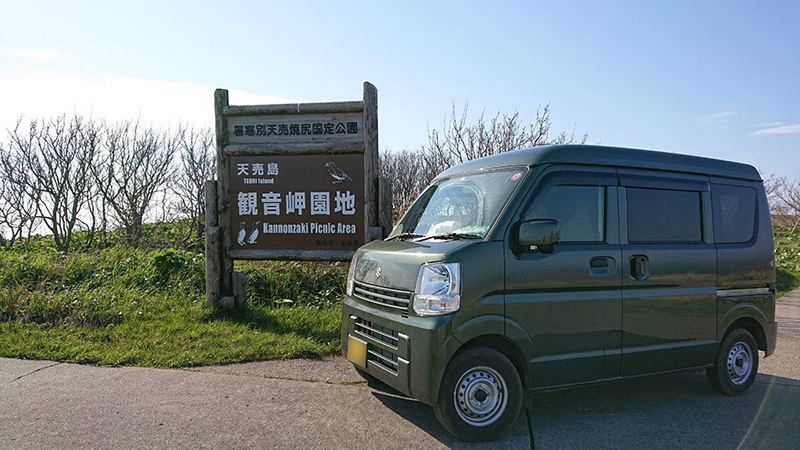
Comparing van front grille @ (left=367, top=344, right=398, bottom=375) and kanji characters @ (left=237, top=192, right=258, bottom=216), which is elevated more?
kanji characters @ (left=237, top=192, right=258, bottom=216)

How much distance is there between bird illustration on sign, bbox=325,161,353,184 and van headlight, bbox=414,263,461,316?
3.86m

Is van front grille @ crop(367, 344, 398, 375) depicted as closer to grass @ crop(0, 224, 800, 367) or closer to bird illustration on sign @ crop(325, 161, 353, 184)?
grass @ crop(0, 224, 800, 367)

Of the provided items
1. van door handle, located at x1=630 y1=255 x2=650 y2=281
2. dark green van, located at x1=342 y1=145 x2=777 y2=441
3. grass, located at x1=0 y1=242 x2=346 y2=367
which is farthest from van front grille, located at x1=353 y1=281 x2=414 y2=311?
van door handle, located at x1=630 y1=255 x2=650 y2=281

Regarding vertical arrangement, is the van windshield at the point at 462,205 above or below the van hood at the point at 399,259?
above

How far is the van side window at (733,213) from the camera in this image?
495 centimetres

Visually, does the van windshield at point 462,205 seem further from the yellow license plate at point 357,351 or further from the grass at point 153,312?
the grass at point 153,312

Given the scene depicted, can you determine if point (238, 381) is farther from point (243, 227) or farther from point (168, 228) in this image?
point (168, 228)

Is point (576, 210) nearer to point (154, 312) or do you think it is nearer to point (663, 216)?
point (663, 216)

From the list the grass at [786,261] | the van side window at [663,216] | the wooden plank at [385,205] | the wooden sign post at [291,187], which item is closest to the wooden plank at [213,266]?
the wooden sign post at [291,187]

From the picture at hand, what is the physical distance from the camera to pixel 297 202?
24.5ft

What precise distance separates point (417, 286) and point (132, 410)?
2.49 m

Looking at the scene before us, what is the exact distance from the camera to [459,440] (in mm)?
3826

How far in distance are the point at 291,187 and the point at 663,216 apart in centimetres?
473

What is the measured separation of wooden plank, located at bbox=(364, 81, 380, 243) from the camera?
7.27 meters
